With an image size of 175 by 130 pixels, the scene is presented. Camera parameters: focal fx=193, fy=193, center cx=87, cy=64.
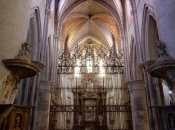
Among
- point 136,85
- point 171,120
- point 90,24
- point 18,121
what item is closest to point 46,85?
point 136,85

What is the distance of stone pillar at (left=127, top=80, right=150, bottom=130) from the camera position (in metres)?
12.5

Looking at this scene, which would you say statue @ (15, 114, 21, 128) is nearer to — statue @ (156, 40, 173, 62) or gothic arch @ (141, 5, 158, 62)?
statue @ (156, 40, 173, 62)

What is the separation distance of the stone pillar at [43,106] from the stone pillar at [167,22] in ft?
28.3

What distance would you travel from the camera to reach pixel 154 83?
976 cm

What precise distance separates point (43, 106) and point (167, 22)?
30.1 ft

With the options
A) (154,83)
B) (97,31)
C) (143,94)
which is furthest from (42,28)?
(97,31)

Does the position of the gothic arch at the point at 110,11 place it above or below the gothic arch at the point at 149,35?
above

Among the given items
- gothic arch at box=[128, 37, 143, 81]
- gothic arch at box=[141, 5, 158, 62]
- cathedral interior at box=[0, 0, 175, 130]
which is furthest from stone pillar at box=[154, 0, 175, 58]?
gothic arch at box=[128, 37, 143, 81]

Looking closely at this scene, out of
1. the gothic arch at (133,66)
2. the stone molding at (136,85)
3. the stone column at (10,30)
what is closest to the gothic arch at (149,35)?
the gothic arch at (133,66)

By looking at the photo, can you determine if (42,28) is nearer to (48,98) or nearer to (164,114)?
(48,98)

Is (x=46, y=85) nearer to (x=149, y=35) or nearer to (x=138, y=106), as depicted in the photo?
(x=138, y=106)

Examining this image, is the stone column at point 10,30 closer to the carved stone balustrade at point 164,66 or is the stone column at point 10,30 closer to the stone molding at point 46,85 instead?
the carved stone balustrade at point 164,66

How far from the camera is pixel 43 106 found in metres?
12.6

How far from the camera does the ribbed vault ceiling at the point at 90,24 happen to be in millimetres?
19297
